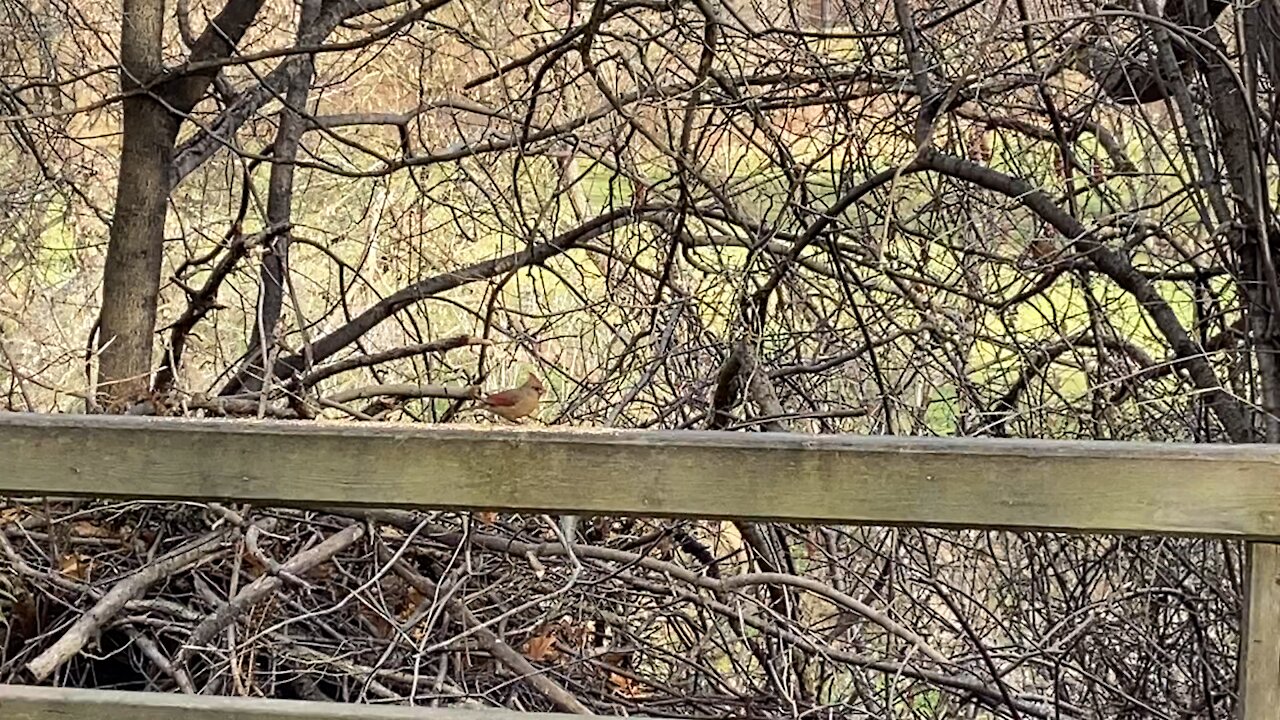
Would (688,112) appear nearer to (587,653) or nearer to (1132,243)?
(1132,243)

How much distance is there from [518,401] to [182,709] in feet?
4.98

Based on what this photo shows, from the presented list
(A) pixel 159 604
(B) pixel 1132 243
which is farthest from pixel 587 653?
(B) pixel 1132 243

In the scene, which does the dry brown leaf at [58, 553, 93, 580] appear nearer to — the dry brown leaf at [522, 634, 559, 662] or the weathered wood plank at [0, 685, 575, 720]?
the dry brown leaf at [522, 634, 559, 662]

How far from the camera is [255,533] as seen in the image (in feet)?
10.1

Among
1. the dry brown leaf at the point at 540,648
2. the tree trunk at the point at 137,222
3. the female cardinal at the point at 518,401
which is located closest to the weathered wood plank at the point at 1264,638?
the female cardinal at the point at 518,401

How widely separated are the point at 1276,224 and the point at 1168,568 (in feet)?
2.80

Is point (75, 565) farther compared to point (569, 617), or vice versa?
point (569, 617)

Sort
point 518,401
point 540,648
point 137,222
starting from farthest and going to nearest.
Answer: point 137,222 → point 540,648 → point 518,401

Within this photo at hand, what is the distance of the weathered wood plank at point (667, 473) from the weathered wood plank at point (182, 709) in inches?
10.3

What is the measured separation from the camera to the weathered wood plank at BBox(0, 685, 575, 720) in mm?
1759

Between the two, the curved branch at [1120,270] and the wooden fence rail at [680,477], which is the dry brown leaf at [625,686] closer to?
the curved branch at [1120,270]

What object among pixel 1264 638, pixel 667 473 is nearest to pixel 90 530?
pixel 667 473

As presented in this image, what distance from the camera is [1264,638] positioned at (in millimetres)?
1700

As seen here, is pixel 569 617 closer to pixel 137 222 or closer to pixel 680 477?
pixel 680 477
